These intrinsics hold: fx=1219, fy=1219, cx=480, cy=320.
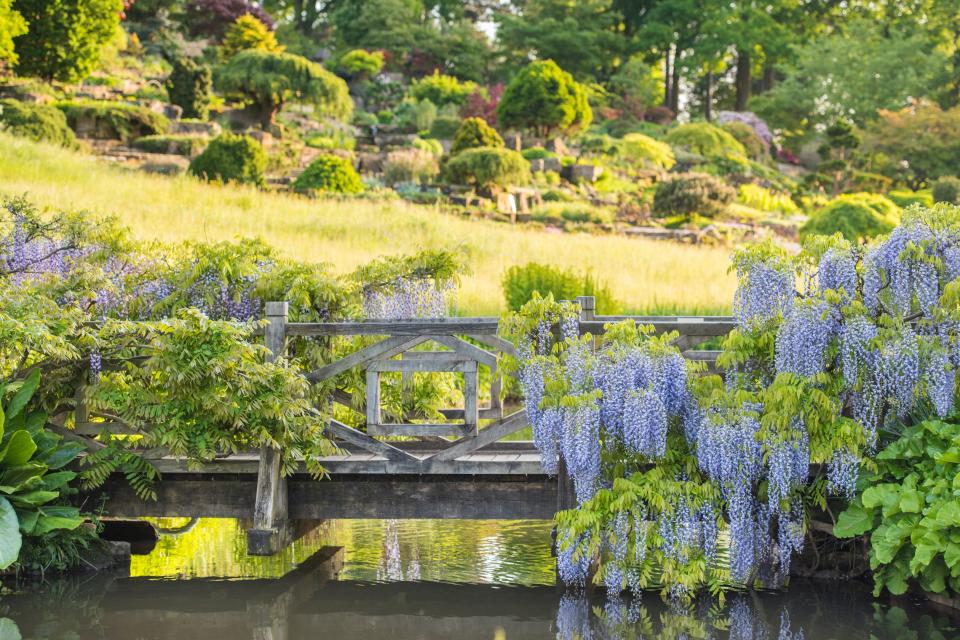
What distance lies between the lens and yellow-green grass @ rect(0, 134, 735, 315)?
1672 cm

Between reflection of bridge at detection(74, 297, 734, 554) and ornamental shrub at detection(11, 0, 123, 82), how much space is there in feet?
76.0

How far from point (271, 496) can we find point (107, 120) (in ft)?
72.2

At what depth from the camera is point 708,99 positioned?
1842 inches

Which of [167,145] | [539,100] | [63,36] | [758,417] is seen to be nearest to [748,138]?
[539,100]

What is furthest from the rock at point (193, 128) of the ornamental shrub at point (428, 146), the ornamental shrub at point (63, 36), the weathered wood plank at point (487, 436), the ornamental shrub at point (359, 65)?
the weathered wood plank at point (487, 436)

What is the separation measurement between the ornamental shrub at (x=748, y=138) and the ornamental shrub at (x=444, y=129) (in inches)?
372

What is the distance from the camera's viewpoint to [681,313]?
50.6ft

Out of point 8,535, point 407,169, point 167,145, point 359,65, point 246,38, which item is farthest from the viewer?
point 359,65

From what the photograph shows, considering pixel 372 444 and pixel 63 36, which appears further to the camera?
pixel 63 36

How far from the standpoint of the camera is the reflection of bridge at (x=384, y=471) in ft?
24.3

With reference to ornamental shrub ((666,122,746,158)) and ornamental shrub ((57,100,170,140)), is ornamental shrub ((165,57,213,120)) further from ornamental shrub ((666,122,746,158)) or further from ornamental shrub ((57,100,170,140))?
ornamental shrub ((666,122,746,158))

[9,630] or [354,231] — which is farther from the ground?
[354,231]

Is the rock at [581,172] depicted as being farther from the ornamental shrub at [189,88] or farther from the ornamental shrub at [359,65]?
the ornamental shrub at [359,65]

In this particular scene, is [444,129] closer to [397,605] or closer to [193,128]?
[193,128]
